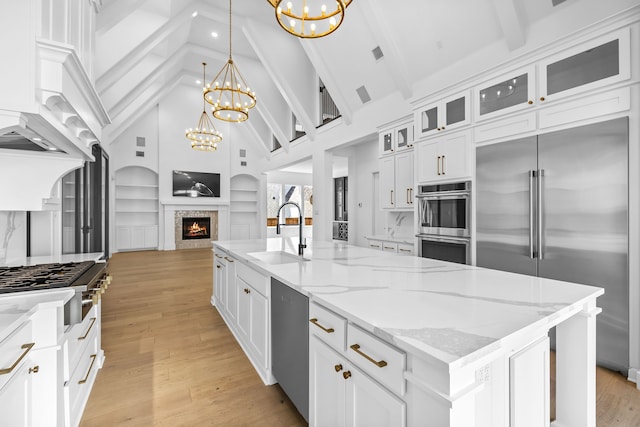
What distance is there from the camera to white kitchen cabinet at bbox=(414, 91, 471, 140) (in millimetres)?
3068

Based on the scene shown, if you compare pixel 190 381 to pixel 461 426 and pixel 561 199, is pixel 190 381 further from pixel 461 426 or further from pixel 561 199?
pixel 561 199

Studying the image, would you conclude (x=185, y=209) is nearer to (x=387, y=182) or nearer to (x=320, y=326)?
(x=387, y=182)

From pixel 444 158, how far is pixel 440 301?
2.54 m

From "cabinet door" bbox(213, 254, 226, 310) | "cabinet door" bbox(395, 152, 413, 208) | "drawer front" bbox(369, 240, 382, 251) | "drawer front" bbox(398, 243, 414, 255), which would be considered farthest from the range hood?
"drawer front" bbox(369, 240, 382, 251)

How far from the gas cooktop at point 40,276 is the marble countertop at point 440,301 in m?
1.03

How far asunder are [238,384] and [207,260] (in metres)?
5.34

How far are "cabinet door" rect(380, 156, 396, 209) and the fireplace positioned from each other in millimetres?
6884

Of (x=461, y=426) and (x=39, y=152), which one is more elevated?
(x=39, y=152)

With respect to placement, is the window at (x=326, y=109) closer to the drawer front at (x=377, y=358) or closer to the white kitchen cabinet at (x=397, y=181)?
the white kitchen cabinet at (x=397, y=181)

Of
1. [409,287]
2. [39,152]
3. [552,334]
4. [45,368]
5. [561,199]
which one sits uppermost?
[39,152]

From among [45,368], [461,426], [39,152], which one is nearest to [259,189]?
[39,152]

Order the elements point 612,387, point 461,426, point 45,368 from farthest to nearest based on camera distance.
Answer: point 612,387
point 45,368
point 461,426

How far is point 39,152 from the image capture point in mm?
1770

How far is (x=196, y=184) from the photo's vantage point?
928 cm
